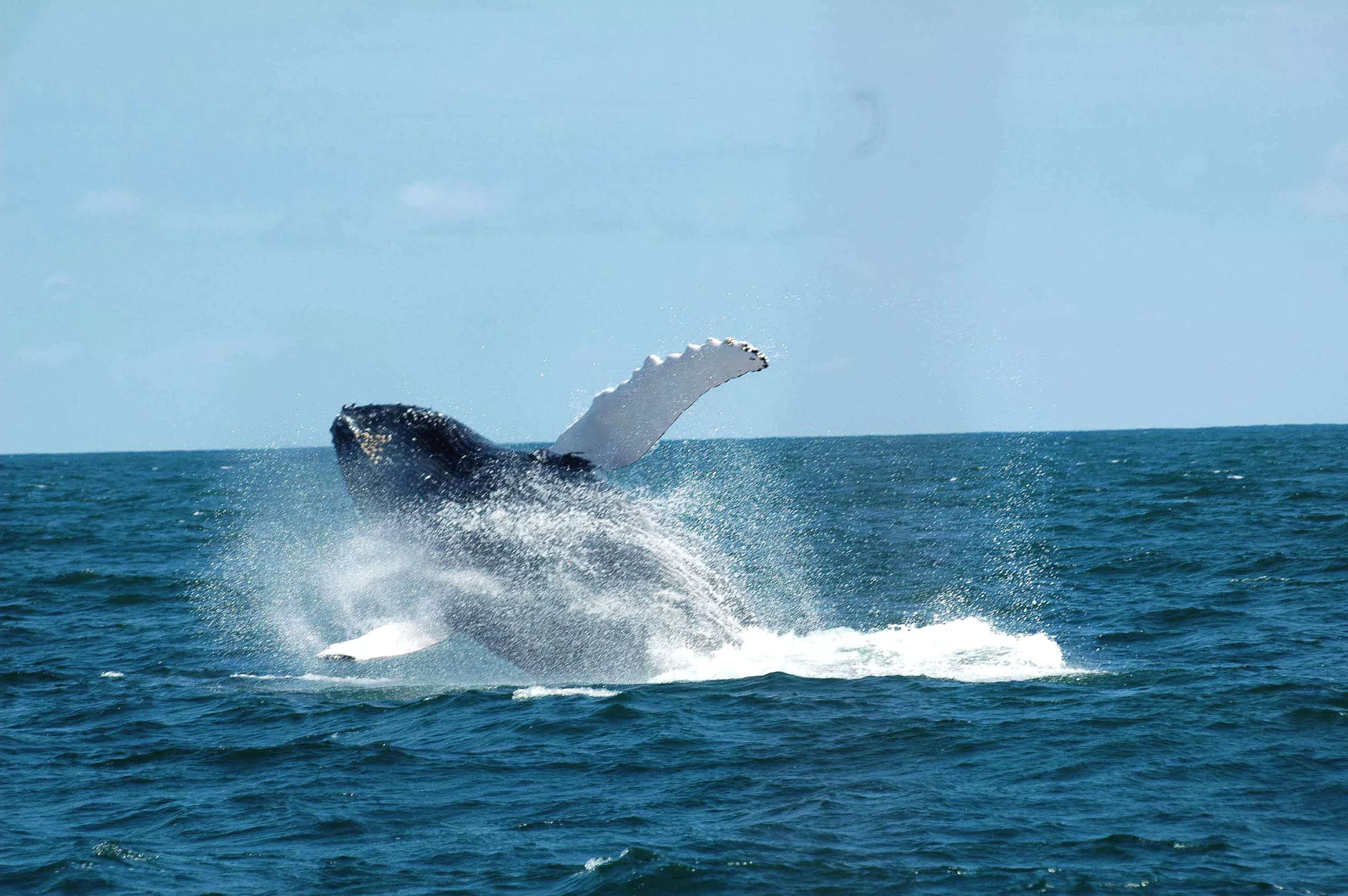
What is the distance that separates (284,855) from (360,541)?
4745mm

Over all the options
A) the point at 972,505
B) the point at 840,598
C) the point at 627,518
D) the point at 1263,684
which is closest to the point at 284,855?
the point at 627,518

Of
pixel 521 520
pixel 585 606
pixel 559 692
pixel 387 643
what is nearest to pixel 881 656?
pixel 585 606

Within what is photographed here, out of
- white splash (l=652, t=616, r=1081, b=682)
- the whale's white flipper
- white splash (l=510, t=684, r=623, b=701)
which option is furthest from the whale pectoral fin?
white splash (l=652, t=616, r=1081, b=682)

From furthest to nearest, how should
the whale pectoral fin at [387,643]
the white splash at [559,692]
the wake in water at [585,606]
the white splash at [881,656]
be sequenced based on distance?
the white splash at [881,656]
the white splash at [559,692]
the wake in water at [585,606]
the whale pectoral fin at [387,643]

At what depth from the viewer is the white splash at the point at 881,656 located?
46.6 ft

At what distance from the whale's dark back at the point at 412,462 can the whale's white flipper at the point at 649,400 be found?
38 cm

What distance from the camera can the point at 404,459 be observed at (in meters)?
13.3

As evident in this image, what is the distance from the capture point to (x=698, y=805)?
33.3 ft

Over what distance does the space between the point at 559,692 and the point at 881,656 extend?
368 centimetres

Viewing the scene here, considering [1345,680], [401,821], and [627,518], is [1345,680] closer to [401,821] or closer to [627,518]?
[627,518]

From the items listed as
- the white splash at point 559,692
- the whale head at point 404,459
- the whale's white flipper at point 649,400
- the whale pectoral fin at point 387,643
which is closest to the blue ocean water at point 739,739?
the white splash at point 559,692

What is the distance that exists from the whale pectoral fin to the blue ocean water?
866 millimetres

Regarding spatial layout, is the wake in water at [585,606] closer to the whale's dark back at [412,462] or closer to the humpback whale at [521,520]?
the humpback whale at [521,520]

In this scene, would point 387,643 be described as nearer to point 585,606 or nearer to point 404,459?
point 404,459
